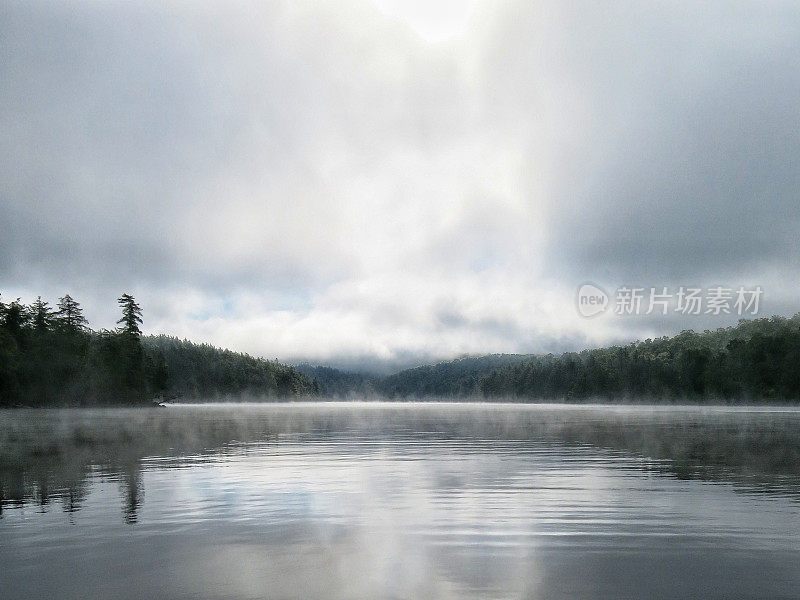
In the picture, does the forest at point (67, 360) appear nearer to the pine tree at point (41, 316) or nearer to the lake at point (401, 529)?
the pine tree at point (41, 316)

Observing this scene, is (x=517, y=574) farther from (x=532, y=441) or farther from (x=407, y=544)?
(x=532, y=441)

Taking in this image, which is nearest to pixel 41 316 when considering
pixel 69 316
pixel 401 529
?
pixel 69 316

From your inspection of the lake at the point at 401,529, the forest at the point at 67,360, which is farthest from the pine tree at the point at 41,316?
the lake at the point at 401,529

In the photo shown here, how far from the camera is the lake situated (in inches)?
494

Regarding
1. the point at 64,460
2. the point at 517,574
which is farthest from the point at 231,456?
the point at 517,574

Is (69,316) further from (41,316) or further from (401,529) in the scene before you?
(401,529)

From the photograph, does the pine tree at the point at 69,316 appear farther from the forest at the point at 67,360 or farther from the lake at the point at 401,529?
the lake at the point at 401,529

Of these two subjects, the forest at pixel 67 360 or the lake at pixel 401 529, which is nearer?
the lake at pixel 401 529

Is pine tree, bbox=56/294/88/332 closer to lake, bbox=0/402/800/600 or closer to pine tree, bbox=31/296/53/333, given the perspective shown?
pine tree, bbox=31/296/53/333

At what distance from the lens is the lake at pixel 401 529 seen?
41.2 feet

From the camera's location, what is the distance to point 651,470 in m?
29.2

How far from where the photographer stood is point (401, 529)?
57.4 feet

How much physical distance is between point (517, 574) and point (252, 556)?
17.3 ft

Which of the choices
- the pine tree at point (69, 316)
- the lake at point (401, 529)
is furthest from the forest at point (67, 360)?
the lake at point (401, 529)
